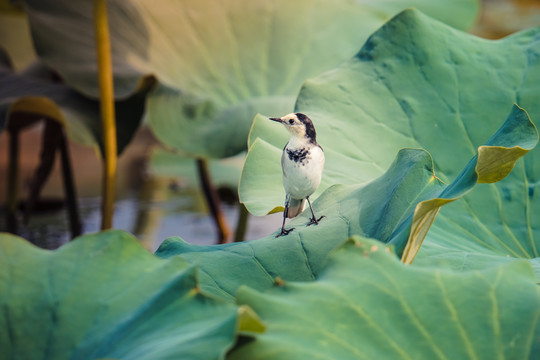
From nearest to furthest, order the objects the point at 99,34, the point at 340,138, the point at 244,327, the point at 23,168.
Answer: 1. the point at 244,327
2. the point at 340,138
3. the point at 99,34
4. the point at 23,168

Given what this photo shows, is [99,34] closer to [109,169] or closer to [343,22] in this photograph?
[109,169]

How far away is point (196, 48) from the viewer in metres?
2.47

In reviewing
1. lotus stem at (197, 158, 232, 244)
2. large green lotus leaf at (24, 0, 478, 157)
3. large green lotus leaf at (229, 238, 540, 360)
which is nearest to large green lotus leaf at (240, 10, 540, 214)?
large green lotus leaf at (229, 238, 540, 360)

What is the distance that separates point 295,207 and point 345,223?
5.0 inches

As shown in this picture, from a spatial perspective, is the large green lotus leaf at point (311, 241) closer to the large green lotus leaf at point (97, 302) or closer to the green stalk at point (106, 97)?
the large green lotus leaf at point (97, 302)

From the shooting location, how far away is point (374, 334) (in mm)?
858

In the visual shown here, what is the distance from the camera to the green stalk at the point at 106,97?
2107mm

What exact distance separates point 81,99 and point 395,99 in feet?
4.60

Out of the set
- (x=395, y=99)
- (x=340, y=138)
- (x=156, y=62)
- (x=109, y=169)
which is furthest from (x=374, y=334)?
(x=156, y=62)

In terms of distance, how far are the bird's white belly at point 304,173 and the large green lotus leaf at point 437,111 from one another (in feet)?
0.62

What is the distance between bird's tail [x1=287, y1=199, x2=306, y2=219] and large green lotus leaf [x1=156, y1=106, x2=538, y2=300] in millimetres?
12

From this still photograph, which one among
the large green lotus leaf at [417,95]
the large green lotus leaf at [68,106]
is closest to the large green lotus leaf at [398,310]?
the large green lotus leaf at [417,95]

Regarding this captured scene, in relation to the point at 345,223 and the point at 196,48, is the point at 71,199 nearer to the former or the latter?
the point at 196,48

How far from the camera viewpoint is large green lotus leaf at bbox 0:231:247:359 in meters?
0.87
